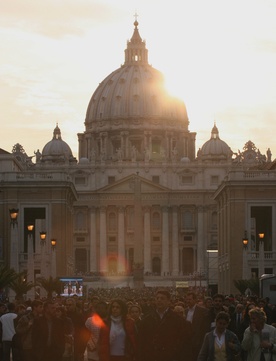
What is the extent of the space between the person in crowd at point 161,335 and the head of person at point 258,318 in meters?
1.60

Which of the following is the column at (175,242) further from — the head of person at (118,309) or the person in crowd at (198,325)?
the head of person at (118,309)

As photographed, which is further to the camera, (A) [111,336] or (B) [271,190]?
(B) [271,190]

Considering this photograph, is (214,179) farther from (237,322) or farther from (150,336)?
(150,336)

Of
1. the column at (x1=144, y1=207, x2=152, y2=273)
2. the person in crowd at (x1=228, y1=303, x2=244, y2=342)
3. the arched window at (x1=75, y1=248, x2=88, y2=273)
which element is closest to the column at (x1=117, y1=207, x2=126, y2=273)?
the column at (x1=144, y1=207, x2=152, y2=273)

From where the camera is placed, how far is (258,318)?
21.1 m

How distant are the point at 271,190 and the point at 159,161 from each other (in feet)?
254

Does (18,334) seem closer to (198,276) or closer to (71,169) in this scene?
(198,276)

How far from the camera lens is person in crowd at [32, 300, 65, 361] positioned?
2588 centimetres

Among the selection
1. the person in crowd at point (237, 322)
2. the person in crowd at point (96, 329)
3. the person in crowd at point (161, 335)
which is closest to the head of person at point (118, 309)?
the person in crowd at point (96, 329)

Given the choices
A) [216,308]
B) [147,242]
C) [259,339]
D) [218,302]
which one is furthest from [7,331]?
[147,242]

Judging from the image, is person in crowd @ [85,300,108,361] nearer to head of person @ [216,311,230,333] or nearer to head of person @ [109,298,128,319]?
head of person @ [109,298,128,319]

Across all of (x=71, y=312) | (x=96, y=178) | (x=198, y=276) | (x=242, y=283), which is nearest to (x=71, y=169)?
(x=96, y=178)

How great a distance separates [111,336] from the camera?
73.9 ft

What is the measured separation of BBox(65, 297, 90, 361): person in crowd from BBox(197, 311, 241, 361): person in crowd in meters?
9.73
